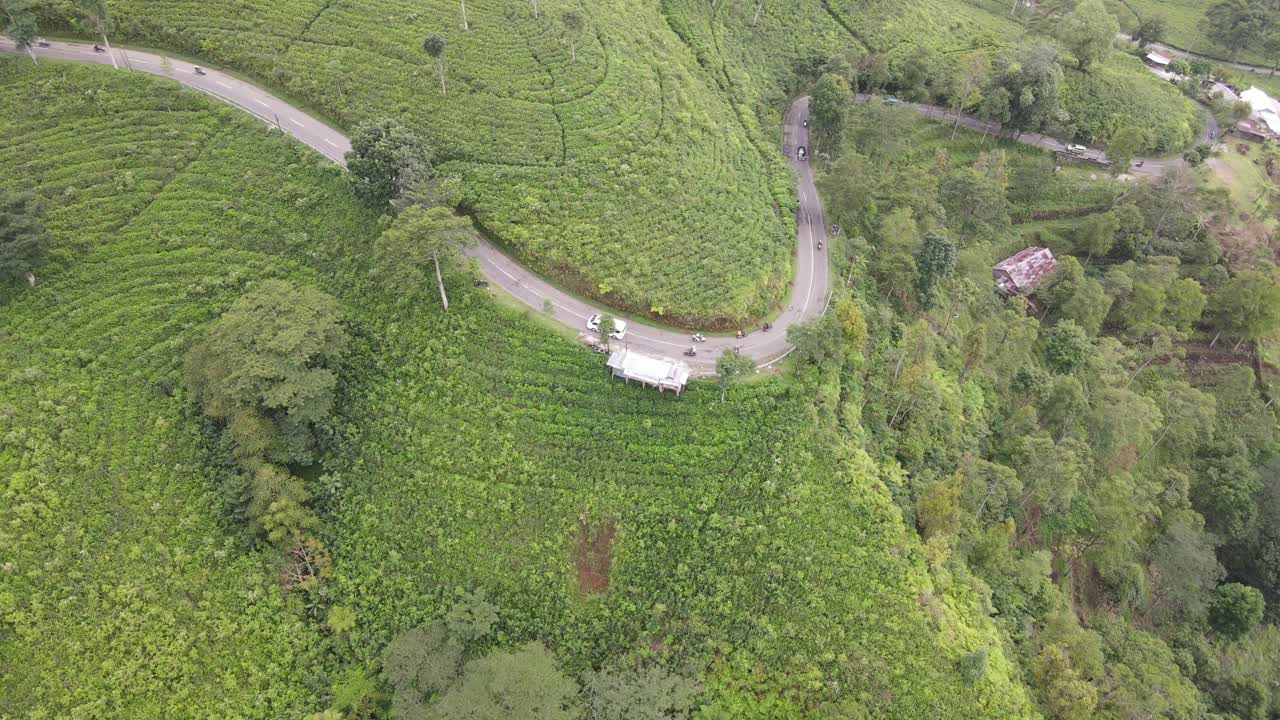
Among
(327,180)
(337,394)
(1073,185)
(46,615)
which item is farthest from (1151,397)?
(46,615)

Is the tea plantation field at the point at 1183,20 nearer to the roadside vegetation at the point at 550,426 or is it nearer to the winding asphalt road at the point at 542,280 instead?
the roadside vegetation at the point at 550,426

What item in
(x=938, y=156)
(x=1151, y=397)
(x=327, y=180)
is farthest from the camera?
(x=938, y=156)

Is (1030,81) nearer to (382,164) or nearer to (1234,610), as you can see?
(1234,610)

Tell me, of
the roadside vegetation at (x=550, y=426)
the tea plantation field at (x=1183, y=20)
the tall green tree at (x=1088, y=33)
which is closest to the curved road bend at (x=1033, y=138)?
the tall green tree at (x=1088, y=33)

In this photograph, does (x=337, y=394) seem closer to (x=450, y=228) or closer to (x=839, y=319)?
(x=450, y=228)

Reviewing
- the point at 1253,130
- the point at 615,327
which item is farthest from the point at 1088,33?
the point at 615,327

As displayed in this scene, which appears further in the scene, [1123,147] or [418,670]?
[1123,147]
